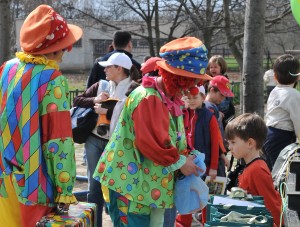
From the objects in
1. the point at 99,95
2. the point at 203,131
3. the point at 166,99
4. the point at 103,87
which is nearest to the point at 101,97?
the point at 99,95

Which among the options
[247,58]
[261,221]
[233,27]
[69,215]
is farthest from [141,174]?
[233,27]

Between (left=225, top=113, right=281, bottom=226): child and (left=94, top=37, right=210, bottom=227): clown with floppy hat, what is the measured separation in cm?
44

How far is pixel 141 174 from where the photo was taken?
3.77m

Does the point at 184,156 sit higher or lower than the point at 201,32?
lower

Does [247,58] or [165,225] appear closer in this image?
[165,225]

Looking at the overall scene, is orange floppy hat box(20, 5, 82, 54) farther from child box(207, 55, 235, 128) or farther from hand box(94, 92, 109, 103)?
child box(207, 55, 235, 128)

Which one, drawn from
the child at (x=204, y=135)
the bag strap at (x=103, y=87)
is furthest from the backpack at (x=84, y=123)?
the child at (x=204, y=135)

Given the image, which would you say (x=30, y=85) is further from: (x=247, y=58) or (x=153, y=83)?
(x=247, y=58)

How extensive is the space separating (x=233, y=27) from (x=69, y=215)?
11776mm

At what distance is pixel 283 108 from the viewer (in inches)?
226

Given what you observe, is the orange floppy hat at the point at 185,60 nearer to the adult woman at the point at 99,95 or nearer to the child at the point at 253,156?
the child at the point at 253,156

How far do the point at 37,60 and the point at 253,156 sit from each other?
5.62 ft

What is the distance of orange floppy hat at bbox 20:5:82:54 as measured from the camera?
346 cm

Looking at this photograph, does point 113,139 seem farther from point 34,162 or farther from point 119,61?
point 119,61
